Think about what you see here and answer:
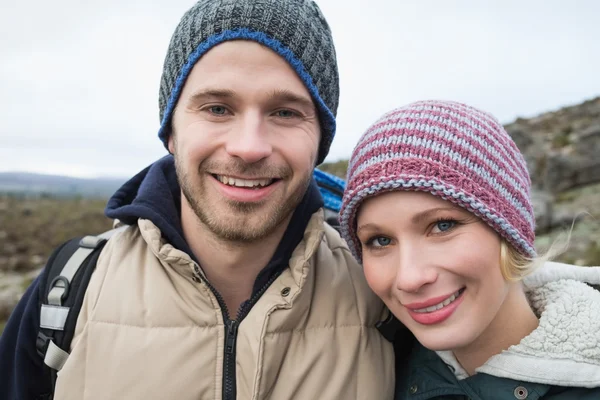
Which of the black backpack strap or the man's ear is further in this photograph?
the man's ear

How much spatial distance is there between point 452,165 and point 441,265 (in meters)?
0.50

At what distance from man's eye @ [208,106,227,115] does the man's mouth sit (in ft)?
1.25

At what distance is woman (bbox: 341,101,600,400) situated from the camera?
218 centimetres

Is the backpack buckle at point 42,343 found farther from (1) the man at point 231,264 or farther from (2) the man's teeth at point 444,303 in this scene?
(2) the man's teeth at point 444,303

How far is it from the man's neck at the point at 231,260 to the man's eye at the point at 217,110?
69 cm

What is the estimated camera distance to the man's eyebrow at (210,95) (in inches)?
101

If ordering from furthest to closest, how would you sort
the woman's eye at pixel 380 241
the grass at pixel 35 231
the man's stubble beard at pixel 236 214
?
the grass at pixel 35 231 → the man's stubble beard at pixel 236 214 → the woman's eye at pixel 380 241

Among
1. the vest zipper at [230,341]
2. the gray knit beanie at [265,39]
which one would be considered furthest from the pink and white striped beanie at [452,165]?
the vest zipper at [230,341]

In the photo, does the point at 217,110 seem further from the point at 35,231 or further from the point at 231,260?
the point at 35,231

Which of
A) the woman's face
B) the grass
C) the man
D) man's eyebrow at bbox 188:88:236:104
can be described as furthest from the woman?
the grass

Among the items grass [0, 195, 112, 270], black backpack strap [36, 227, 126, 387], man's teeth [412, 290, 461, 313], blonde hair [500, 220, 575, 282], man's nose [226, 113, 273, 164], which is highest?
man's nose [226, 113, 273, 164]

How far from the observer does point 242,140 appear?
2.54 meters

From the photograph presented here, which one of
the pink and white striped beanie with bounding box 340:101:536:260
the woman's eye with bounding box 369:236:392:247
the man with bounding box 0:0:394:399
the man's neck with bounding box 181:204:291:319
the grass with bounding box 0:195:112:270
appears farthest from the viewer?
the grass with bounding box 0:195:112:270

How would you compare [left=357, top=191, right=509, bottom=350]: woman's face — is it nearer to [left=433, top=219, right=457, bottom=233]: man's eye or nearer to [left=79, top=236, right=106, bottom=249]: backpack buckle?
[left=433, top=219, right=457, bottom=233]: man's eye
